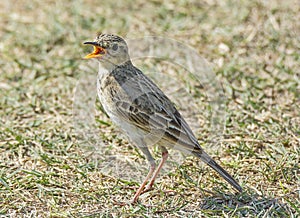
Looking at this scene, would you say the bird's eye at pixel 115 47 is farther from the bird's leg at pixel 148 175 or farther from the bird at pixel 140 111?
the bird's leg at pixel 148 175

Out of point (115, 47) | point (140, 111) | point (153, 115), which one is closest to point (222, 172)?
point (153, 115)

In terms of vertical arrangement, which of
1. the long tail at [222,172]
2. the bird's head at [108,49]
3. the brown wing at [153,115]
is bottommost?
the long tail at [222,172]

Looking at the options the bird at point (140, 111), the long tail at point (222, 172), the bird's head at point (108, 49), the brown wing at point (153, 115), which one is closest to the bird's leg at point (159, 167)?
the bird at point (140, 111)

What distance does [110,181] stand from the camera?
5.87 m

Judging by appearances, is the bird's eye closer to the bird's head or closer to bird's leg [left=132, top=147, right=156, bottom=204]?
the bird's head

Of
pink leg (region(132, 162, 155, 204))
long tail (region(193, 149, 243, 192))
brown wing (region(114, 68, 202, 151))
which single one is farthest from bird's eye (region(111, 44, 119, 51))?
long tail (region(193, 149, 243, 192))

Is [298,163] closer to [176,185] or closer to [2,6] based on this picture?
[176,185]

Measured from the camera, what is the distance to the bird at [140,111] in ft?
18.0

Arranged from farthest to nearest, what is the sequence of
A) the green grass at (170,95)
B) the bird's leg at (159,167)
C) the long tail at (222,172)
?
the bird's leg at (159,167), the green grass at (170,95), the long tail at (222,172)

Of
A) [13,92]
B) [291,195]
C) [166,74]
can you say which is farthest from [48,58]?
[291,195]

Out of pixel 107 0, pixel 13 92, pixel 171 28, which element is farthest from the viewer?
pixel 107 0

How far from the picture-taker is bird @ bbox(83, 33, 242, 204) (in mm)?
5473

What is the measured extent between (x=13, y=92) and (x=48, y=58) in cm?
95

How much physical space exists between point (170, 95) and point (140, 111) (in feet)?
6.27
